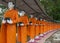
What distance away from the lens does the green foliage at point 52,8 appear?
74.2 meters

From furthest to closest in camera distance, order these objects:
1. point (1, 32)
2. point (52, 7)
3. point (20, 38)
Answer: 1. point (52, 7)
2. point (20, 38)
3. point (1, 32)

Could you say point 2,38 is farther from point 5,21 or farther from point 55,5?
point 55,5

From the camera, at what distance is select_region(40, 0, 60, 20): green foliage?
244ft

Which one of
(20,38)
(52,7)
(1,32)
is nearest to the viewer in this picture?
(1,32)

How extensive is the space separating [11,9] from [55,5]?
74.9m

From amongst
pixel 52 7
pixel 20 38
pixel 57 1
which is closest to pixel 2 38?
pixel 20 38

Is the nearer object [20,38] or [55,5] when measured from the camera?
[20,38]

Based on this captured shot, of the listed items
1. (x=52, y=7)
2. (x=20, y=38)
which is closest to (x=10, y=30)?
(x=20, y=38)

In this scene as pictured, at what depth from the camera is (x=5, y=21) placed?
8.40m

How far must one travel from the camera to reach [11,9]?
8.59 m

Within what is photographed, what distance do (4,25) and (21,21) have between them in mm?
3545

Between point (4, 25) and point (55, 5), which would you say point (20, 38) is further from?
point (55, 5)

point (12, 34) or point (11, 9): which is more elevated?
point (11, 9)

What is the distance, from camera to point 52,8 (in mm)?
79750
